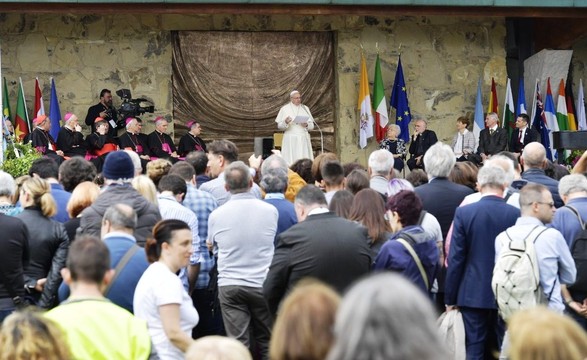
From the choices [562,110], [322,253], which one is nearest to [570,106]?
[562,110]

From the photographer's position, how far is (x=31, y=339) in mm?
4125

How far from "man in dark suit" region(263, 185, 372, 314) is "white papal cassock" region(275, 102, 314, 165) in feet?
37.3

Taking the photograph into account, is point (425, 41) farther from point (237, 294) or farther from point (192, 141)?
point (237, 294)

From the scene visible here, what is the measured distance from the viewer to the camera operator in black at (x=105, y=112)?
18.0m

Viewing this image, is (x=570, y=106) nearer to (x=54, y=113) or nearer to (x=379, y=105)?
(x=379, y=105)

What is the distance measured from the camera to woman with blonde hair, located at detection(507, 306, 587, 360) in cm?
344

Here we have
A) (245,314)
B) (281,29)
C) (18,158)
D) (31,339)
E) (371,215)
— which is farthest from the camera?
(281,29)

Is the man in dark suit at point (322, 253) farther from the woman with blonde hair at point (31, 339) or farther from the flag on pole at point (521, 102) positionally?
the flag on pole at point (521, 102)

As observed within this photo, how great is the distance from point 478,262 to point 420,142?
11466 mm

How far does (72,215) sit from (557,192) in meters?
3.91

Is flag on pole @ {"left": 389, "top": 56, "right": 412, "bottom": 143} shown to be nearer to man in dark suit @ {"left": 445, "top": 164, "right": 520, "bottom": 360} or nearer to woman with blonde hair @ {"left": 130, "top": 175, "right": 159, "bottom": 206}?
man in dark suit @ {"left": 445, "top": 164, "right": 520, "bottom": 360}

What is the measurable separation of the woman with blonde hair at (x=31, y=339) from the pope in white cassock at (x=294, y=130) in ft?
46.1

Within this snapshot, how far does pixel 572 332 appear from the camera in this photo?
349cm

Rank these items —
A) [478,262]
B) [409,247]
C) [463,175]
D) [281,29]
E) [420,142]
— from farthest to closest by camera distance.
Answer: [281,29] < [420,142] < [463,175] < [478,262] < [409,247]
